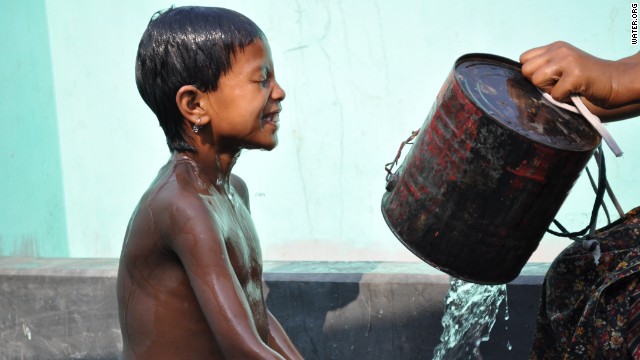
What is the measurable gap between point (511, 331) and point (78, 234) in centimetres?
287

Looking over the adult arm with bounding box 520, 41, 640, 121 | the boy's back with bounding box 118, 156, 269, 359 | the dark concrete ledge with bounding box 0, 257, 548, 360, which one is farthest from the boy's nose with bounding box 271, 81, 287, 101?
the dark concrete ledge with bounding box 0, 257, 548, 360

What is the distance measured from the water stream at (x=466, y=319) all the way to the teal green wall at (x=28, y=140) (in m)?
2.72

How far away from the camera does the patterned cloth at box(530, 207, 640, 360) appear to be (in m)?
2.34

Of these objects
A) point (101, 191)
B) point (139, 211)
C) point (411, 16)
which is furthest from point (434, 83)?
point (139, 211)

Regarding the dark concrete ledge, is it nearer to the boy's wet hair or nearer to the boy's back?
the boy's back

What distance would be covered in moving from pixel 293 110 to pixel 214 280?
108 inches

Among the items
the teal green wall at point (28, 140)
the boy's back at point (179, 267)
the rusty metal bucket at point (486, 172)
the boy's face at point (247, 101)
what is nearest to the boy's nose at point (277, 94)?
the boy's face at point (247, 101)

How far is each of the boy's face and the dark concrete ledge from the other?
5.22 feet

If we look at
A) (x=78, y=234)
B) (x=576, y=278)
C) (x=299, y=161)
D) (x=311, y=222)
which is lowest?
(x=78, y=234)

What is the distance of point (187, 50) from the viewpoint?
2389 millimetres

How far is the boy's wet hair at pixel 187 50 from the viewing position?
2.38 meters

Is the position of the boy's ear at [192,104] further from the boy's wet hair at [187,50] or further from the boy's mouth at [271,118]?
the boy's mouth at [271,118]

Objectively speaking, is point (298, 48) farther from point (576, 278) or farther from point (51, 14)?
point (576, 278)

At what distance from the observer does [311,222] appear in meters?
4.92
